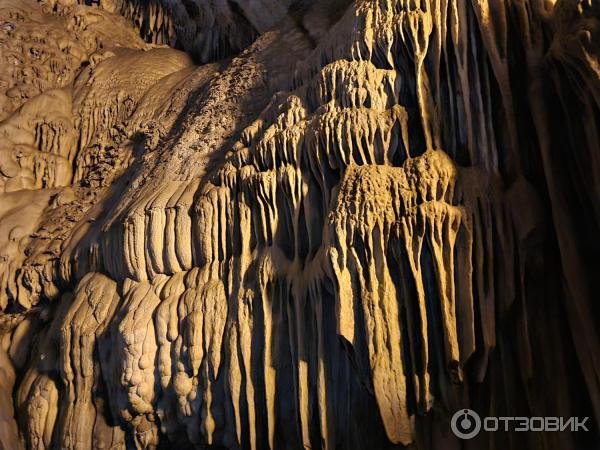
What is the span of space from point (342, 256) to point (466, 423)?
1261 mm

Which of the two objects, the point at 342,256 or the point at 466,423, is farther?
the point at 342,256

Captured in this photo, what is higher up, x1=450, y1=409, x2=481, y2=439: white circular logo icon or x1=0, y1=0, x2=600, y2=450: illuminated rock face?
x1=0, y1=0, x2=600, y2=450: illuminated rock face

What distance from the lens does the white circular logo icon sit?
3559 mm

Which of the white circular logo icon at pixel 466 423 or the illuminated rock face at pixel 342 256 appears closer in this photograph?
the illuminated rock face at pixel 342 256

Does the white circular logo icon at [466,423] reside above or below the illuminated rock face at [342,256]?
below

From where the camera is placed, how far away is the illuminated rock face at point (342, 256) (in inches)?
136

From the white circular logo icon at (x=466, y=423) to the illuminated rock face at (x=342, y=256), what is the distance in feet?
0.27

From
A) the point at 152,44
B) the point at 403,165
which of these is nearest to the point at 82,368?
the point at 403,165

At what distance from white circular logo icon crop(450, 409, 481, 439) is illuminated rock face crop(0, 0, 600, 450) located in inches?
3.2

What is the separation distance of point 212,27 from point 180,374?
5861 mm

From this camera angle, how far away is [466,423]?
3564mm

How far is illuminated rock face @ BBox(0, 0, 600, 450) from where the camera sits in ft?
11.3

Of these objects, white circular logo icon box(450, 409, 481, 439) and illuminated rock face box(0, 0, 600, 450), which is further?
white circular logo icon box(450, 409, 481, 439)

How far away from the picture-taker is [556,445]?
3406 mm
